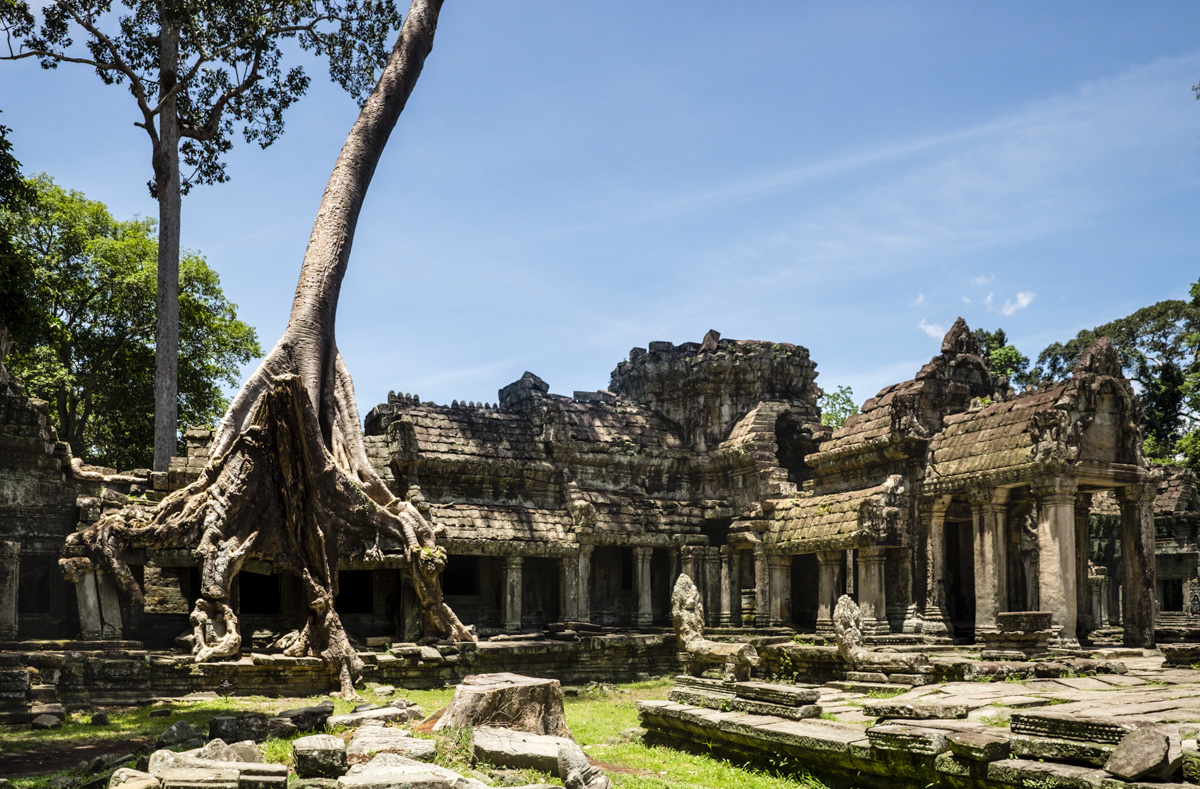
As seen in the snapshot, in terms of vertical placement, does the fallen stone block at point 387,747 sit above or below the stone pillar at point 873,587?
below

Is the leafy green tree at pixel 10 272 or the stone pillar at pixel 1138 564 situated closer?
the leafy green tree at pixel 10 272

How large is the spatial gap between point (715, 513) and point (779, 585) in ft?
9.04

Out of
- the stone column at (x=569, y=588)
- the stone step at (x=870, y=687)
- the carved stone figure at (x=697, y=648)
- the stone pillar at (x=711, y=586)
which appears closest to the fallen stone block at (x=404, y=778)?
the carved stone figure at (x=697, y=648)

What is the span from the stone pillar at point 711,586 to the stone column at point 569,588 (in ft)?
11.2

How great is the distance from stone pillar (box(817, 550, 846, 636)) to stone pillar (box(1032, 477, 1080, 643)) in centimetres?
489

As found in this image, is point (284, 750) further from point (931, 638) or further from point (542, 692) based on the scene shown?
point (931, 638)

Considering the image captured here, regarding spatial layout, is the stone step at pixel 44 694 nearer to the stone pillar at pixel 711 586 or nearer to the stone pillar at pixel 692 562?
the stone pillar at pixel 692 562

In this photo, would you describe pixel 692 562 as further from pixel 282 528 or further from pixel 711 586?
pixel 282 528

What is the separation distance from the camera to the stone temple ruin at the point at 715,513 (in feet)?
57.6

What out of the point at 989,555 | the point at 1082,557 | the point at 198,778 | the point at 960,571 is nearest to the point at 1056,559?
the point at 989,555

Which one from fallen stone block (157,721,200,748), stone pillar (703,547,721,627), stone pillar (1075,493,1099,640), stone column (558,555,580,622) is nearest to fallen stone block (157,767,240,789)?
fallen stone block (157,721,200,748)

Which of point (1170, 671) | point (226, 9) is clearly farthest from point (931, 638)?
point (226, 9)

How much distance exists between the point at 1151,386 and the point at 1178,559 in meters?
15.1

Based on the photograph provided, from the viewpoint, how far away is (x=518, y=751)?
844 cm
